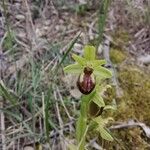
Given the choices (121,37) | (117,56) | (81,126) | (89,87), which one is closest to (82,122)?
(81,126)

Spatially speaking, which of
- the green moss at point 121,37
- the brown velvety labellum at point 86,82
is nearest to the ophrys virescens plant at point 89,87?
the brown velvety labellum at point 86,82

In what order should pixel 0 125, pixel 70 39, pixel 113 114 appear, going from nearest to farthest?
1. pixel 0 125
2. pixel 113 114
3. pixel 70 39

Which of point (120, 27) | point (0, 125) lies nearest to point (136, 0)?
point (120, 27)

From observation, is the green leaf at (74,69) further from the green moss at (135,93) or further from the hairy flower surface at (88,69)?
the green moss at (135,93)

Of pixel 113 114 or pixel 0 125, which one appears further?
pixel 113 114

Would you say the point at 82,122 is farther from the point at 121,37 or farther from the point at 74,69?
the point at 121,37

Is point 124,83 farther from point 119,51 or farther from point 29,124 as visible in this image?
point 29,124
